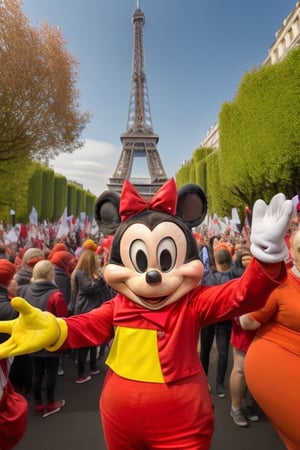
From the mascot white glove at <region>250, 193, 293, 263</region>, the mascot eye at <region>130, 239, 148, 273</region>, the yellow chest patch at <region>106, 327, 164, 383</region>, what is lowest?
the yellow chest patch at <region>106, 327, 164, 383</region>

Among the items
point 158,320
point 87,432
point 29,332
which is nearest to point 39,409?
point 87,432

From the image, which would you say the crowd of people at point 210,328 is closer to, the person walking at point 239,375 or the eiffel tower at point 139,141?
the person walking at point 239,375

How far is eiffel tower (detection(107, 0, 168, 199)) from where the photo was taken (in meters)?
52.8

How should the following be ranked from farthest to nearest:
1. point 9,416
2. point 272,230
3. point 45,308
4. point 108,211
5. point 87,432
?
point 45,308, point 87,432, point 108,211, point 9,416, point 272,230

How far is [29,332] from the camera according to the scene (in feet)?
4.65

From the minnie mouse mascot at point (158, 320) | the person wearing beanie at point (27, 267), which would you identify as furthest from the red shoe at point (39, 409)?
the minnie mouse mascot at point (158, 320)

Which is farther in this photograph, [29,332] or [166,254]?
[166,254]

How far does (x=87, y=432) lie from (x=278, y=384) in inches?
76.0

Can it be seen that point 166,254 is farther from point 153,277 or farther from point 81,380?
point 81,380

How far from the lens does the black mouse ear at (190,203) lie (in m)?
1.85

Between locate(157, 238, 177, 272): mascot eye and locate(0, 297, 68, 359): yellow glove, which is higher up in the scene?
locate(157, 238, 177, 272): mascot eye

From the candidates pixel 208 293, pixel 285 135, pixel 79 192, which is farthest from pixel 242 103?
pixel 79 192

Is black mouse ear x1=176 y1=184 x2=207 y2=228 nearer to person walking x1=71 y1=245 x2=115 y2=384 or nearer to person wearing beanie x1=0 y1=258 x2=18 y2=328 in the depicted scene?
person wearing beanie x1=0 y1=258 x2=18 y2=328

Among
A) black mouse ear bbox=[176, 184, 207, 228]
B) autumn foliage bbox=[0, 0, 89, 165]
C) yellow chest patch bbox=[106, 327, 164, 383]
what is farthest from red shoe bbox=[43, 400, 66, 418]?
autumn foliage bbox=[0, 0, 89, 165]
